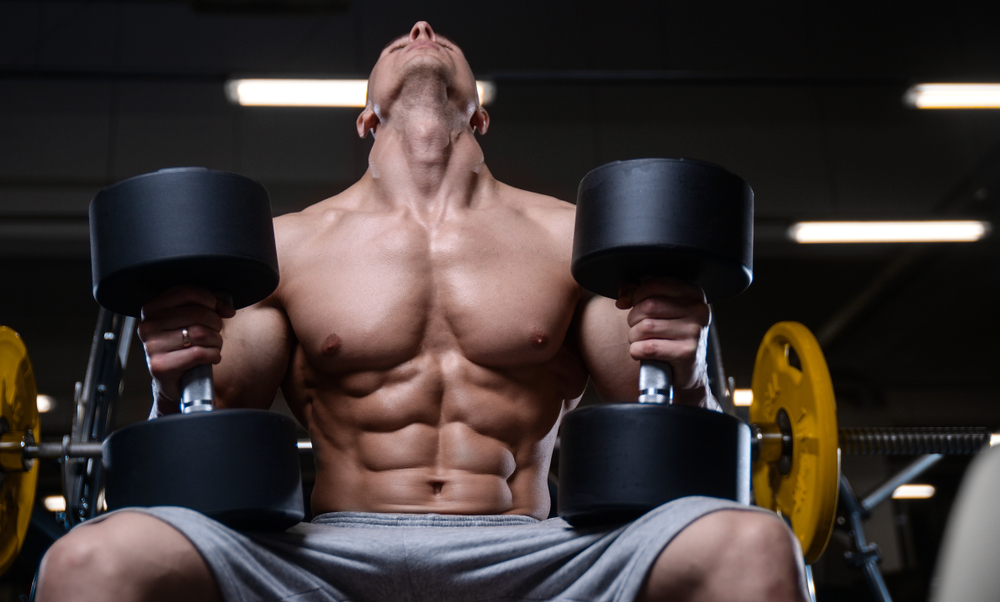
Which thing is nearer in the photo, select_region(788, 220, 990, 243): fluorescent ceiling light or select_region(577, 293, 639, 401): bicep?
select_region(577, 293, 639, 401): bicep

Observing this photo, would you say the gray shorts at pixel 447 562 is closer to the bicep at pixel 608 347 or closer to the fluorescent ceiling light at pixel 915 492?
the bicep at pixel 608 347

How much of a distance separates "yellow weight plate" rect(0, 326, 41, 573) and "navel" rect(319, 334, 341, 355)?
0.75 meters

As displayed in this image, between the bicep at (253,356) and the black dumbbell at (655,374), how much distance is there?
1.74ft

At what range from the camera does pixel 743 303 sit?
5.45 metres

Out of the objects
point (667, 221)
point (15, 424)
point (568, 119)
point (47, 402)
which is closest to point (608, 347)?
point (667, 221)

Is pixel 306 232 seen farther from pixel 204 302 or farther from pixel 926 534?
pixel 926 534

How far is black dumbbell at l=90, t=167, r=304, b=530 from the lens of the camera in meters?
0.98

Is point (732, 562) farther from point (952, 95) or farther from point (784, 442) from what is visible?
point (952, 95)

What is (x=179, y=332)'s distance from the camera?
3.60 ft

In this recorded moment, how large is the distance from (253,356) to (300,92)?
304 centimetres

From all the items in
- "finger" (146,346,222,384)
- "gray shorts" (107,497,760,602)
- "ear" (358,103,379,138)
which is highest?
"ear" (358,103,379,138)

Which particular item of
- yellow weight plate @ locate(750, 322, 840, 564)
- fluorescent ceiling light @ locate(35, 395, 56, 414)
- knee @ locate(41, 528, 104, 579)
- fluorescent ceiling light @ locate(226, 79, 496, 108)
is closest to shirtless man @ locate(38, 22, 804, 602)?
knee @ locate(41, 528, 104, 579)

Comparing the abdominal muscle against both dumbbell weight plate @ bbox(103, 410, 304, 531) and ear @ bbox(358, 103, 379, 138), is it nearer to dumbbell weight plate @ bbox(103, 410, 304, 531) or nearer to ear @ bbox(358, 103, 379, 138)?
dumbbell weight plate @ bbox(103, 410, 304, 531)

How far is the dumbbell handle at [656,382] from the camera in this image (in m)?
1.10
